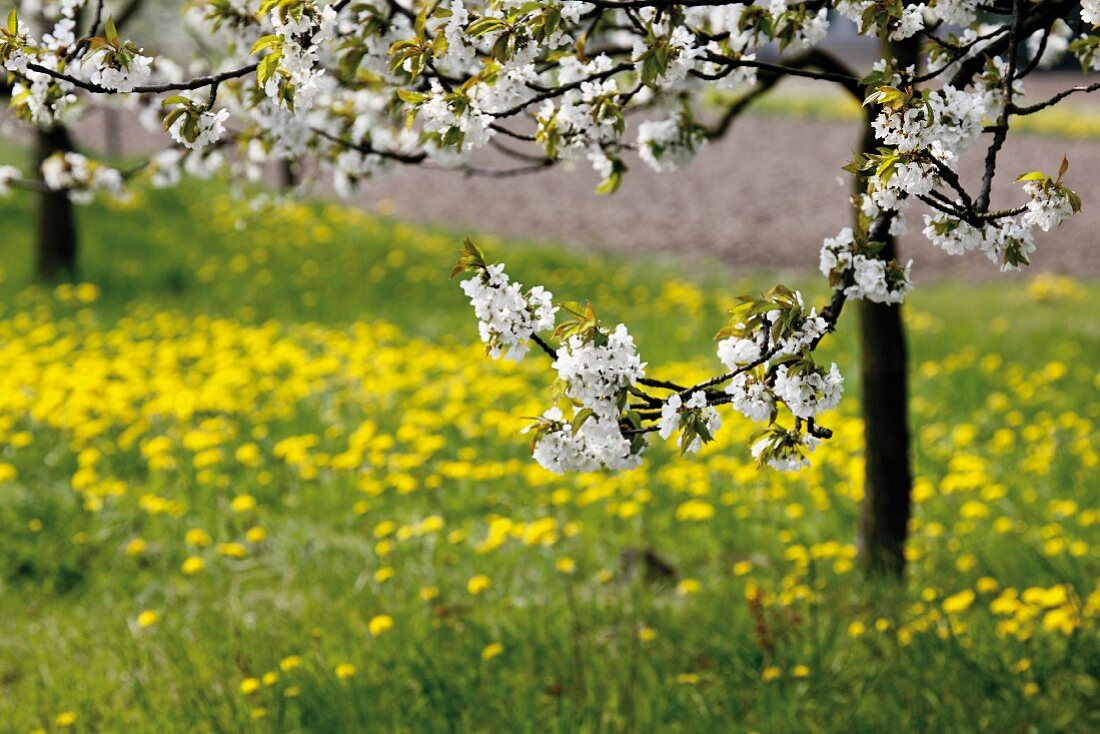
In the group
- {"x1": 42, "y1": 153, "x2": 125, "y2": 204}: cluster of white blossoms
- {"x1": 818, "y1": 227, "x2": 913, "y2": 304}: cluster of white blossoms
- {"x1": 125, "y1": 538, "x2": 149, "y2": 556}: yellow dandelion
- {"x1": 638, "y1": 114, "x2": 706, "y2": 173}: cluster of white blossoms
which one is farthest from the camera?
{"x1": 125, "y1": 538, "x2": 149, "y2": 556}: yellow dandelion

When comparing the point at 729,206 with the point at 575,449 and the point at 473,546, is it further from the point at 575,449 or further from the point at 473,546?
the point at 575,449

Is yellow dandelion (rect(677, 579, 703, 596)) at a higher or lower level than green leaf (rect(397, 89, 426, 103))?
lower

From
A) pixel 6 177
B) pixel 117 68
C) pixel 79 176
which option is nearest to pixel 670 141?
pixel 117 68

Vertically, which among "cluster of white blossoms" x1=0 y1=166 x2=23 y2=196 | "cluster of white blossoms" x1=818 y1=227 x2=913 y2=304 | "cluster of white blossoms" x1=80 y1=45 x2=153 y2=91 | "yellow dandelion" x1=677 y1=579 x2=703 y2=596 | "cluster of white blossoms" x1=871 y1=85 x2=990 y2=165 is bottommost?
"yellow dandelion" x1=677 y1=579 x2=703 y2=596

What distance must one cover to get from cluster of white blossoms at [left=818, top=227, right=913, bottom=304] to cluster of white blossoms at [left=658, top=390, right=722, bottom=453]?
1.46 ft

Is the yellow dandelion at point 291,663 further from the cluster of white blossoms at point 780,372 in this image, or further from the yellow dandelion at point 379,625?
the cluster of white blossoms at point 780,372

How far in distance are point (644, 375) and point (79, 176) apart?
273 cm

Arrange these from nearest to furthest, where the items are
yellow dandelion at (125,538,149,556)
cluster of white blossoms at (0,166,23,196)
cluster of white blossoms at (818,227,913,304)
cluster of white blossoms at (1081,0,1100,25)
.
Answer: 1. cluster of white blossoms at (1081,0,1100,25)
2. cluster of white blossoms at (818,227,913,304)
3. cluster of white blossoms at (0,166,23,196)
4. yellow dandelion at (125,538,149,556)

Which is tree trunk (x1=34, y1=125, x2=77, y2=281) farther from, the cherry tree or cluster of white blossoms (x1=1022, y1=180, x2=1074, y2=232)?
cluster of white blossoms (x1=1022, y1=180, x2=1074, y2=232)

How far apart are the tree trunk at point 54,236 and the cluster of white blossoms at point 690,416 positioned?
849 centimetres

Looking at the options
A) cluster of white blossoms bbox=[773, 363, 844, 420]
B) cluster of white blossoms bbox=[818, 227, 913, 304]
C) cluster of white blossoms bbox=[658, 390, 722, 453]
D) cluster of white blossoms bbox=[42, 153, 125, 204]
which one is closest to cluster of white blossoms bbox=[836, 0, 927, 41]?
cluster of white blossoms bbox=[818, 227, 913, 304]

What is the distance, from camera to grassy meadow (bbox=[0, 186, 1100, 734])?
130 inches

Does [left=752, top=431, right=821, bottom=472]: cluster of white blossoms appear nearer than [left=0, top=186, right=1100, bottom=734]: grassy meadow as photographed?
Yes

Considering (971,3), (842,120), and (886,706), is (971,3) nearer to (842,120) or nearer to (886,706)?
(886,706)
